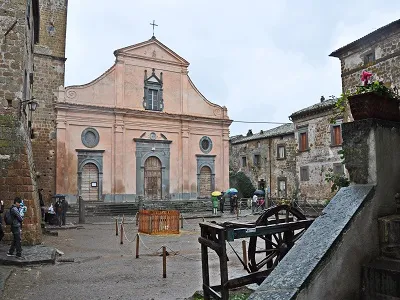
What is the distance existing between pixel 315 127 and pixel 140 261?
2224cm

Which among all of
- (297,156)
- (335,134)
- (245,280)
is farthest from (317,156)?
(245,280)

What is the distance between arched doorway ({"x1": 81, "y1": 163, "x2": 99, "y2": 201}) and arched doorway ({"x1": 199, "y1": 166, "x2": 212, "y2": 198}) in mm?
8057

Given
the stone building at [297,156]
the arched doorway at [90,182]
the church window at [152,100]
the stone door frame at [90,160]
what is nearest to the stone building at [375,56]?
the stone building at [297,156]

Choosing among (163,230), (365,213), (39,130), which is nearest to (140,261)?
(163,230)

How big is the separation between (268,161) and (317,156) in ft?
25.9

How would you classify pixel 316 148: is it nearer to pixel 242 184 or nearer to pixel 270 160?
pixel 270 160

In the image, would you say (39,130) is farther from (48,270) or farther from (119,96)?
(48,270)

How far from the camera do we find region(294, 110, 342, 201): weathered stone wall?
27750 mm

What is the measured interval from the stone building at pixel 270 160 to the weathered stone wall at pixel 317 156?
7.48 ft

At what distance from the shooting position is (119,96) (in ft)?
90.3

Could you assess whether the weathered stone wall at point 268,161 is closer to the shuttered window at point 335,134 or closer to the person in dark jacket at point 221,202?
the shuttered window at point 335,134

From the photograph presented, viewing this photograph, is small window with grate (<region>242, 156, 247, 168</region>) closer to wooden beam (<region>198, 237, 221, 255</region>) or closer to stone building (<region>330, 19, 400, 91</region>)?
stone building (<region>330, 19, 400, 91</region>)

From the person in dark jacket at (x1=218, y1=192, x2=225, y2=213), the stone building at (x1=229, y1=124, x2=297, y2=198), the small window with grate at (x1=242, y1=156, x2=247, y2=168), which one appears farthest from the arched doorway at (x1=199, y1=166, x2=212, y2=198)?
the small window with grate at (x1=242, y1=156, x2=247, y2=168)

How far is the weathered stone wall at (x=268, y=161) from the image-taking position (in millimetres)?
33594
